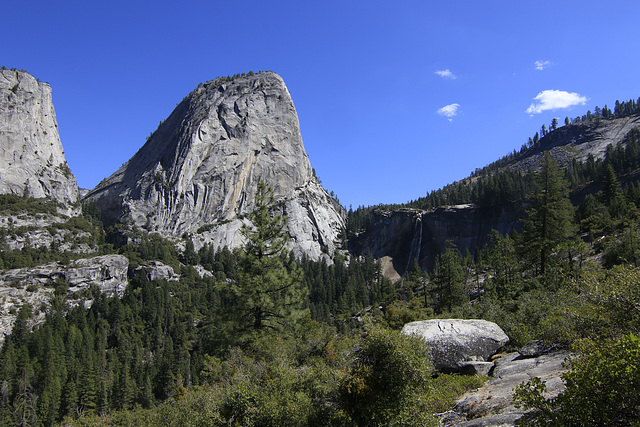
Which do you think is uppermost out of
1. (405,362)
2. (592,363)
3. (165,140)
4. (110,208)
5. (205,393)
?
(165,140)

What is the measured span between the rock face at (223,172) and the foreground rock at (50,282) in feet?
99.3

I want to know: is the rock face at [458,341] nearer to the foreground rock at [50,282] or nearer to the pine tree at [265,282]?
the pine tree at [265,282]

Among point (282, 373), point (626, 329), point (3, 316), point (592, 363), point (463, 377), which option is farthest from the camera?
point (3, 316)

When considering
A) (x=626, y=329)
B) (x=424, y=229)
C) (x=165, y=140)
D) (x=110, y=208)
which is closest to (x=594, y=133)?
(x=424, y=229)

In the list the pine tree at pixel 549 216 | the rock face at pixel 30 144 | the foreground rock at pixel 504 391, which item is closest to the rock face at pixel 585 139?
the pine tree at pixel 549 216

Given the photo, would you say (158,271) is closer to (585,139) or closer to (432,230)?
(432,230)

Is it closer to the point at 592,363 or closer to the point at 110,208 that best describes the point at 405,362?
the point at 592,363

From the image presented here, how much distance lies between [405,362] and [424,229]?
412ft

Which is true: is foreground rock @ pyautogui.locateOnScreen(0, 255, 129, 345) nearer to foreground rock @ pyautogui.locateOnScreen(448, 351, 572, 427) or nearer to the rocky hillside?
the rocky hillside

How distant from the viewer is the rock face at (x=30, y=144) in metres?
114

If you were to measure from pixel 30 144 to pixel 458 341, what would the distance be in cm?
15017

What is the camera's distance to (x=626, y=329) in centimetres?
804

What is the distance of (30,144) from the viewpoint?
12069cm

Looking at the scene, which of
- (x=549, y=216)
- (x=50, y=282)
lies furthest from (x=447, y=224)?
(x=50, y=282)
